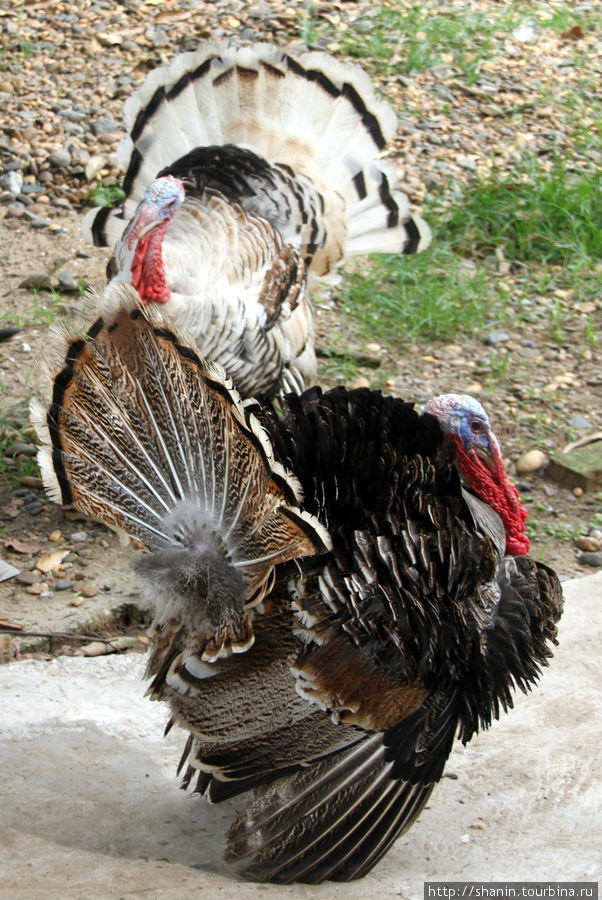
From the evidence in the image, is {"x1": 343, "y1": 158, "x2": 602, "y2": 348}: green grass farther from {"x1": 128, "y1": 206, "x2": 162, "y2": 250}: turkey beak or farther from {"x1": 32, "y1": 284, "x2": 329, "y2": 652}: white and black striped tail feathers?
{"x1": 32, "y1": 284, "x2": 329, "y2": 652}: white and black striped tail feathers

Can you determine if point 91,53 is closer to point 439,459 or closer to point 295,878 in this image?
point 439,459

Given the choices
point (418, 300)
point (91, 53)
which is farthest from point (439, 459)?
point (91, 53)

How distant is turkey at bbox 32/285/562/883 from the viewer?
277cm

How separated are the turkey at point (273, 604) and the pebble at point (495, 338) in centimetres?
334

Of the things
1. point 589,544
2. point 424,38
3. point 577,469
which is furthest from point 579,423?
point 424,38

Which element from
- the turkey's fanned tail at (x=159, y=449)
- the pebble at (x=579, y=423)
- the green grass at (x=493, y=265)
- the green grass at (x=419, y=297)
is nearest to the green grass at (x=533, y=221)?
the green grass at (x=493, y=265)

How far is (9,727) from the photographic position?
3371 millimetres

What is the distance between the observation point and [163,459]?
2.88m

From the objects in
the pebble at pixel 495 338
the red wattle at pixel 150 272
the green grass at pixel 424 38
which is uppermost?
the green grass at pixel 424 38

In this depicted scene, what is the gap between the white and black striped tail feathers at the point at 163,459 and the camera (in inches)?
107

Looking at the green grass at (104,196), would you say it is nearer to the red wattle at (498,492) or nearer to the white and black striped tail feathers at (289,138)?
the white and black striped tail feathers at (289,138)

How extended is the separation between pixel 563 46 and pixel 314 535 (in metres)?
7.58

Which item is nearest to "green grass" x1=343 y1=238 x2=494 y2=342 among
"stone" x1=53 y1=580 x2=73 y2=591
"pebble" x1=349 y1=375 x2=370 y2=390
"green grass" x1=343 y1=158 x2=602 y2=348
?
"green grass" x1=343 y1=158 x2=602 y2=348

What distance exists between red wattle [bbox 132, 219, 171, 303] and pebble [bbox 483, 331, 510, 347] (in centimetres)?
229
